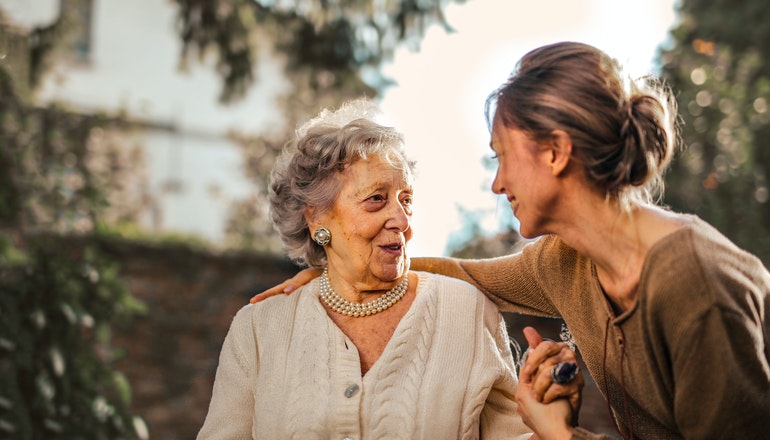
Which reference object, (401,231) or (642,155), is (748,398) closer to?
(642,155)

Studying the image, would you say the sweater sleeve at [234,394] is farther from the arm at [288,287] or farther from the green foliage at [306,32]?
the green foliage at [306,32]

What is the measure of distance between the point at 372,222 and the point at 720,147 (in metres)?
4.30

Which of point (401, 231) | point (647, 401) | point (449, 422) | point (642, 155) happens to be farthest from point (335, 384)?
point (642, 155)

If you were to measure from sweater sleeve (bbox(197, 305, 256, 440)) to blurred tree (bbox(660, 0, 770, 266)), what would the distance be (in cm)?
386

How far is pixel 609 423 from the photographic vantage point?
17.3 feet

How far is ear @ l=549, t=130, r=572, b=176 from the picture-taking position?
2.05 metres

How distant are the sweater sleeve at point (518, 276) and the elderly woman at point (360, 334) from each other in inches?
3.2

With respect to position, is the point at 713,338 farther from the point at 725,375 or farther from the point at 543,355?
the point at 543,355

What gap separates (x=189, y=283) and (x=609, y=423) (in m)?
4.68

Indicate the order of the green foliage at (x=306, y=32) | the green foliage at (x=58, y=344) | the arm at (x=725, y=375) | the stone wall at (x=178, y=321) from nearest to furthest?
the arm at (x=725, y=375) → the green foliage at (x=58, y=344) → the green foliage at (x=306, y=32) → the stone wall at (x=178, y=321)

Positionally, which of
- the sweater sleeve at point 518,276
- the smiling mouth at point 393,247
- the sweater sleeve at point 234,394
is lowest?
the sweater sleeve at point 234,394

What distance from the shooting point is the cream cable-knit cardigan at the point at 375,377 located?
2.48 metres

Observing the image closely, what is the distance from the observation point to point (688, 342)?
75.7 inches

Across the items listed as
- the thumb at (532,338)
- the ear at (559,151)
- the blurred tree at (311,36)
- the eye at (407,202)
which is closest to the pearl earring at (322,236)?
the eye at (407,202)
